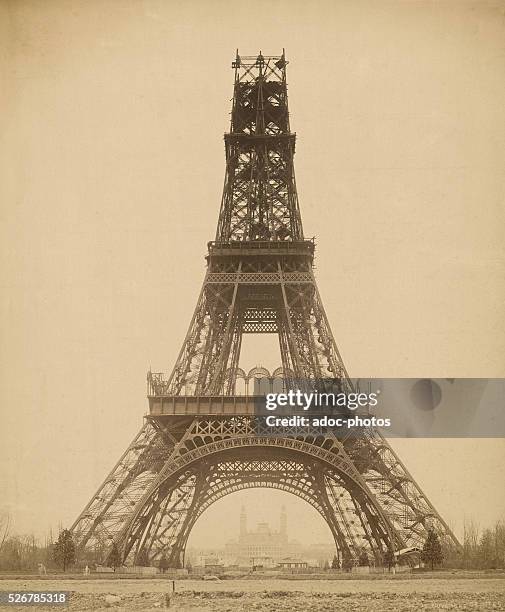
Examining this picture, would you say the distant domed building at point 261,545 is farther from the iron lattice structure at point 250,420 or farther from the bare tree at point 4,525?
the bare tree at point 4,525

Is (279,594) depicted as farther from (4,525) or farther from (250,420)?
(4,525)

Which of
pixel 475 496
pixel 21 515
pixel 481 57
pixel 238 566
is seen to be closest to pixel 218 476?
pixel 238 566

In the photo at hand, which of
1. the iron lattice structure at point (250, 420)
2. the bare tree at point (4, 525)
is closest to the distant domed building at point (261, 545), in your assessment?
the iron lattice structure at point (250, 420)

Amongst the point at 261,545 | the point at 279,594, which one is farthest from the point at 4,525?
the point at 279,594

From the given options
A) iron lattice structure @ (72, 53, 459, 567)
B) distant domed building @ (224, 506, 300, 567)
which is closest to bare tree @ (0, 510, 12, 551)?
iron lattice structure @ (72, 53, 459, 567)

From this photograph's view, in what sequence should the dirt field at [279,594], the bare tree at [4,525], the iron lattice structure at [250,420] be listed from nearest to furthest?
1. the dirt field at [279,594]
2. the bare tree at [4,525]
3. the iron lattice structure at [250,420]
